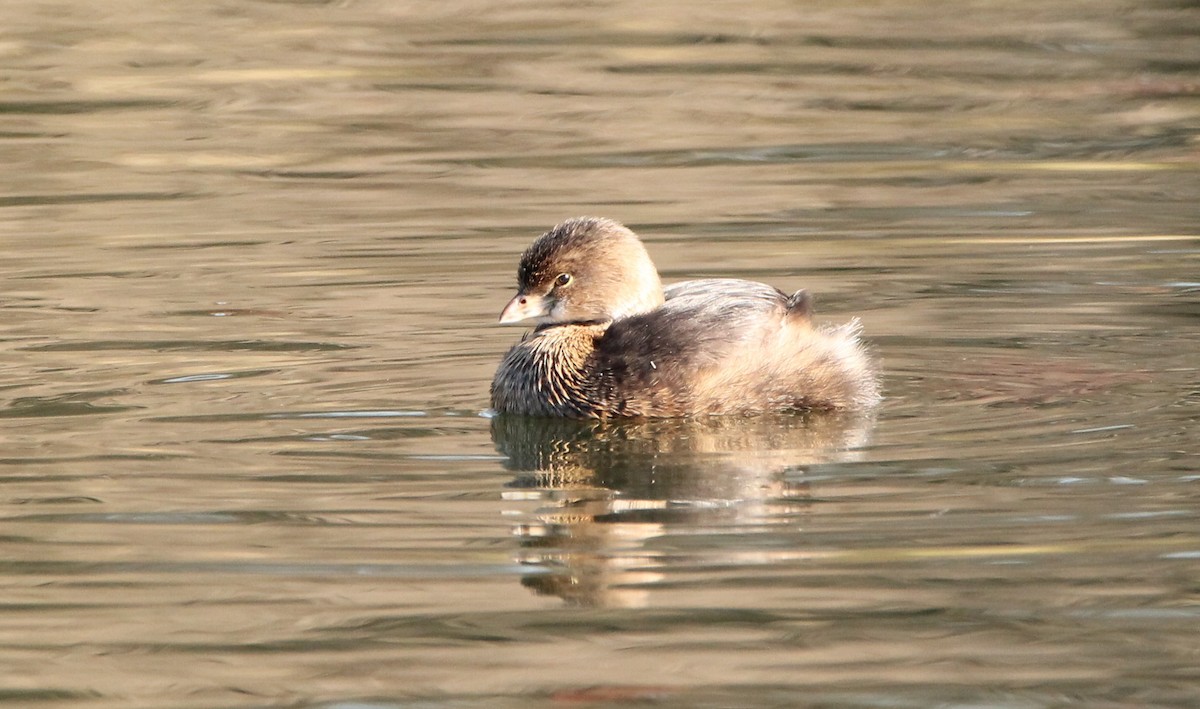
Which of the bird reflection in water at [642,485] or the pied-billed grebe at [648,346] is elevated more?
the pied-billed grebe at [648,346]

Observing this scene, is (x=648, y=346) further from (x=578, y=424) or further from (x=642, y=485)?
(x=642, y=485)

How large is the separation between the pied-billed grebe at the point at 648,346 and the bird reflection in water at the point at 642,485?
2.9 inches

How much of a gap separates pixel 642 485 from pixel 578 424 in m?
0.98

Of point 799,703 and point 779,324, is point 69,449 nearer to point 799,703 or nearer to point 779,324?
point 779,324

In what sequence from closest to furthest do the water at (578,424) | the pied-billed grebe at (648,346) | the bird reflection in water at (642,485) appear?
the water at (578,424) → the bird reflection in water at (642,485) → the pied-billed grebe at (648,346)

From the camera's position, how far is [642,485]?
5.99 m

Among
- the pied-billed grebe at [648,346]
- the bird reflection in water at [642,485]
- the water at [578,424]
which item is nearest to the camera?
the water at [578,424]

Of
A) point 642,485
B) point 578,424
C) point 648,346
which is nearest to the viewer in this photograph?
point 642,485

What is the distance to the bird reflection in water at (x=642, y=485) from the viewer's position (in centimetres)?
516

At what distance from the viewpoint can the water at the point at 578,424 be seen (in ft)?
15.3

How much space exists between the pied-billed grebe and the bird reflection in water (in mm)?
74

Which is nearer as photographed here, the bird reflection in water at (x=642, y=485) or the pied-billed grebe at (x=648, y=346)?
the bird reflection in water at (x=642, y=485)

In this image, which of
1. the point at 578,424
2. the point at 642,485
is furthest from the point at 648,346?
the point at 642,485

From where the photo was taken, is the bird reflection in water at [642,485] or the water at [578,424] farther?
the bird reflection in water at [642,485]
